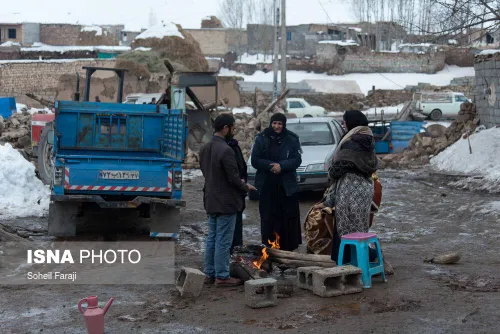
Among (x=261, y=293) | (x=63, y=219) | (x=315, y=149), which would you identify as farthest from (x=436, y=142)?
(x=261, y=293)

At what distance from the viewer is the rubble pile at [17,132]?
23.7 meters

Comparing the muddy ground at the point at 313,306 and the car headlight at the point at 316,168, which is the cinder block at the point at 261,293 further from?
the car headlight at the point at 316,168

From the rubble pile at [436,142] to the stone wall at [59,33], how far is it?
58472 millimetres

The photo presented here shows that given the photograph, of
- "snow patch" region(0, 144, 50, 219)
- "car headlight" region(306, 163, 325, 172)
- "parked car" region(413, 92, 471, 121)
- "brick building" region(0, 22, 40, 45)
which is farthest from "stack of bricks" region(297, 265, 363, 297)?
"brick building" region(0, 22, 40, 45)

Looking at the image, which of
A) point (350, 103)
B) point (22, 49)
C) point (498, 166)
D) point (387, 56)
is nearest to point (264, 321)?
point (498, 166)

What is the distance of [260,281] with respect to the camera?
6840 millimetres

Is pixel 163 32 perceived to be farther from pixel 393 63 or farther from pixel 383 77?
pixel 393 63

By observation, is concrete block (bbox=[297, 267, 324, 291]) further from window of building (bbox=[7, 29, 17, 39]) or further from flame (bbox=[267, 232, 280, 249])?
window of building (bbox=[7, 29, 17, 39])

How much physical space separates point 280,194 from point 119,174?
103 inches

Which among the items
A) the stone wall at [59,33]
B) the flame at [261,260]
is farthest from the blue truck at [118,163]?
the stone wall at [59,33]

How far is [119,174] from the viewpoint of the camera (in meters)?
10.4

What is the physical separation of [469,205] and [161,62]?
29770mm

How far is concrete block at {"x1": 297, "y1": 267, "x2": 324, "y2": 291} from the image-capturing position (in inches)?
288

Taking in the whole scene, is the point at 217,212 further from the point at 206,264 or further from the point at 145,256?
the point at 145,256
